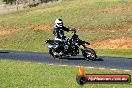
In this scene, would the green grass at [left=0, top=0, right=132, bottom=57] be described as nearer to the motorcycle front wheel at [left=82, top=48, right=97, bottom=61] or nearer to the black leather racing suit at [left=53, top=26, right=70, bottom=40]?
the motorcycle front wheel at [left=82, top=48, right=97, bottom=61]

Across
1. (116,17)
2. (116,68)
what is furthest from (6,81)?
(116,17)

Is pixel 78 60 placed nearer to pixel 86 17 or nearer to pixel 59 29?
pixel 59 29

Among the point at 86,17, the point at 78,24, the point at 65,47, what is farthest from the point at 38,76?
the point at 86,17

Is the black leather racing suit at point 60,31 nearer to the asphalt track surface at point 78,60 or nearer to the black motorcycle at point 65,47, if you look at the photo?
the black motorcycle at point 65,47

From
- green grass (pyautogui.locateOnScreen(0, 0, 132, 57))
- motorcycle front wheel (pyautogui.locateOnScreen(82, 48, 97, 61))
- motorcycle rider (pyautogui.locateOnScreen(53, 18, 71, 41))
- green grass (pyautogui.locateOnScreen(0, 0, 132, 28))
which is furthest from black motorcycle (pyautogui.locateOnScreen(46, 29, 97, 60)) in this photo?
green grass (pyautogui.locateOnScreen(0, 0, 132, 28))

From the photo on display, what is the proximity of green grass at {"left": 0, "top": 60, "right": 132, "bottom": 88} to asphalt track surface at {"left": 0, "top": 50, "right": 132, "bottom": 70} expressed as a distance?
70.9 inches

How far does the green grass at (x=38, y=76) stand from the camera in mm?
16469

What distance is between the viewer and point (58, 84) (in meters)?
16.7

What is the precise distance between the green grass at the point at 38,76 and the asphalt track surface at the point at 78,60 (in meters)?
1.80

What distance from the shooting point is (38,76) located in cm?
1847

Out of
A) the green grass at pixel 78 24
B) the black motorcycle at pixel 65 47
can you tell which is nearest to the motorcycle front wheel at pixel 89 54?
the black motorcycle at pixel 65 47

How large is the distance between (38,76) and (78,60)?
6.59 metres

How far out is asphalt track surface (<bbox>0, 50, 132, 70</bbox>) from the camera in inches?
896

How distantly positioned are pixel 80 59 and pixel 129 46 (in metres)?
12.7
